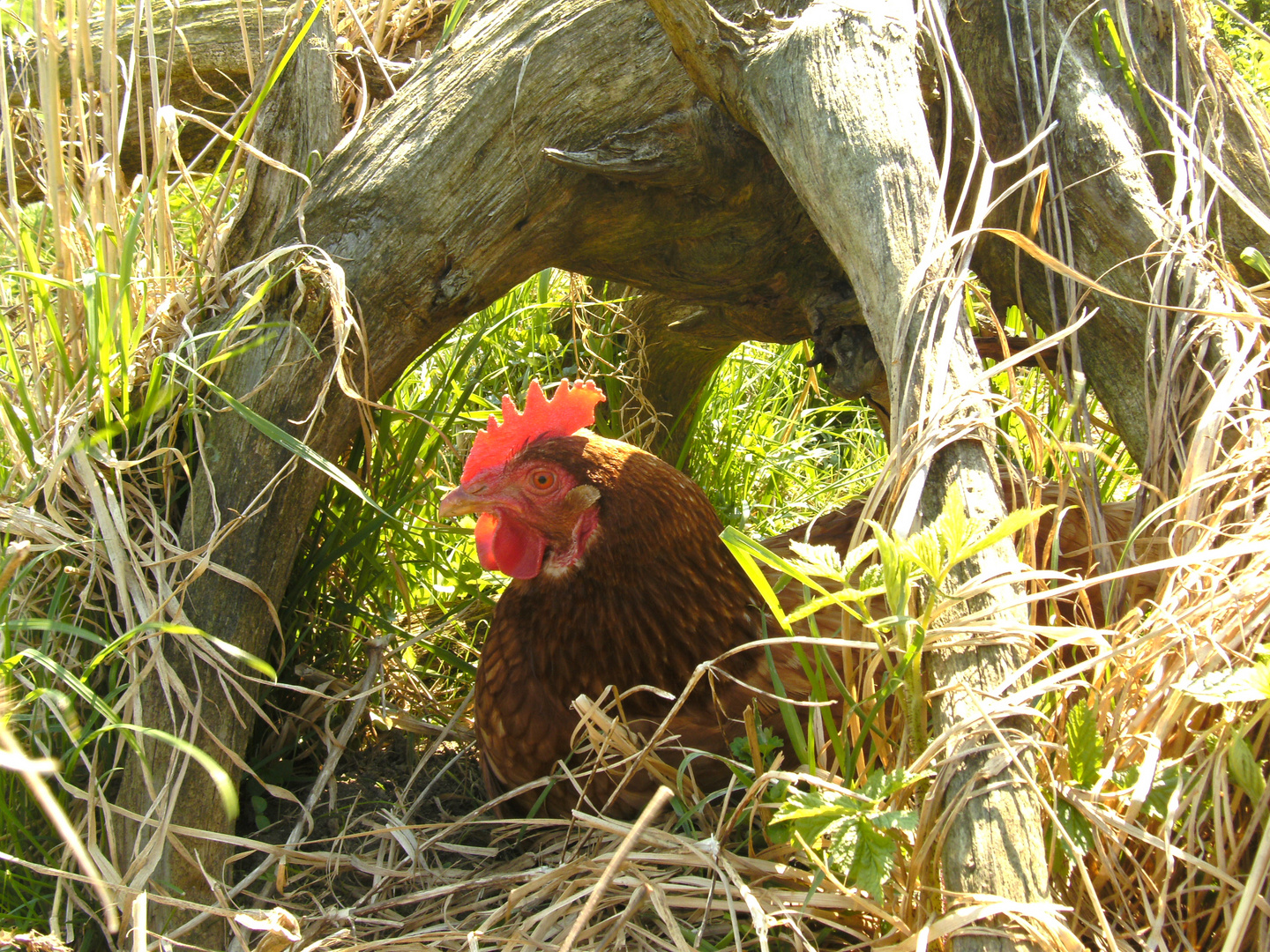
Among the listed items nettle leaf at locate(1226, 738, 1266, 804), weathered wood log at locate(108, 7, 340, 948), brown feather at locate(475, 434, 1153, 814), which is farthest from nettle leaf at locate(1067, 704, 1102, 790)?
weathered wood log at locate(108, 7, 340, 948)

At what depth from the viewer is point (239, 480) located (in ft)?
5.55

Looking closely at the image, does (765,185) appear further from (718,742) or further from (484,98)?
(718,742)

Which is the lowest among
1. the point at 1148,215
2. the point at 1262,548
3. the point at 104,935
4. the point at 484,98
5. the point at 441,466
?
the point at 1262,548

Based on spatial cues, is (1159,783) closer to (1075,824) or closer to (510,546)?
(1075,824)

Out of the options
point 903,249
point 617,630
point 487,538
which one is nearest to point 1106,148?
point 903,249

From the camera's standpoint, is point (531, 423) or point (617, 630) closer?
point (617, 630)

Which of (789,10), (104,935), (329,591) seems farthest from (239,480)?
(789,10)

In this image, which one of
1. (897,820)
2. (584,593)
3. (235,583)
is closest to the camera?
(897,820)

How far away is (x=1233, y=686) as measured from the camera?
1.00 metres

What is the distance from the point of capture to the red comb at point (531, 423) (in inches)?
73.7

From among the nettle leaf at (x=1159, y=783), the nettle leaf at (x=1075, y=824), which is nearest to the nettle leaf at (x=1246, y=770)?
the nettle leaf at (x=1159, y=783)

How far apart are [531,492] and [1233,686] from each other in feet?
3.93

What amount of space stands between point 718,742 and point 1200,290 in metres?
1.14

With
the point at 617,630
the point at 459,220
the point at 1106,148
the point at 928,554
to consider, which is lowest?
the point at 617,630
